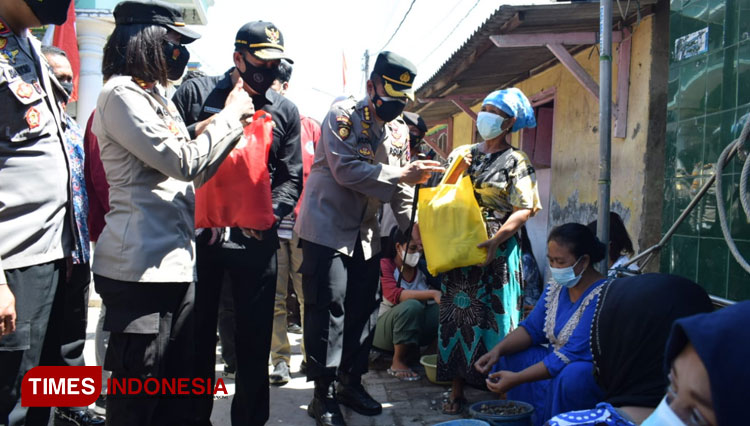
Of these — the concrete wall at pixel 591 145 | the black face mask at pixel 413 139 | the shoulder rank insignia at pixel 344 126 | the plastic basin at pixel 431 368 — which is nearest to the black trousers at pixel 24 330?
the shoulder rank insignia at pixel 344 126

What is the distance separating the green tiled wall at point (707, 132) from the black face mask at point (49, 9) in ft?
10.6

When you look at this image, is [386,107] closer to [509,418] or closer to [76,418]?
[509,418]

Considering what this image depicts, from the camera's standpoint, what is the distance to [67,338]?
9.81 feet

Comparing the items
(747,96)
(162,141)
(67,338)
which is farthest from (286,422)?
(747,96)

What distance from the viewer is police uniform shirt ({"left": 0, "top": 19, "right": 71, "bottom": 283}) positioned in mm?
1887

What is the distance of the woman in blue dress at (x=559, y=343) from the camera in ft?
8.77

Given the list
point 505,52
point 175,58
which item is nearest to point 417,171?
point 175,58

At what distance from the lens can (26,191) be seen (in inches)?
76.2

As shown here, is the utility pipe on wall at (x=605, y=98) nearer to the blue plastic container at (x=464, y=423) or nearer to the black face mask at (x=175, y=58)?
the blue plastic container at (x=464, y=423)

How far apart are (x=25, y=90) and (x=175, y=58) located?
55cm

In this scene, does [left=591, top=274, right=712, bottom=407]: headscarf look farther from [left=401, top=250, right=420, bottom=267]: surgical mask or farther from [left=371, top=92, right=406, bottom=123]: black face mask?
[left=401, top=250, right=420, bottom=267]: surgical mask

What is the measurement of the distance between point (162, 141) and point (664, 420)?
1.71 m

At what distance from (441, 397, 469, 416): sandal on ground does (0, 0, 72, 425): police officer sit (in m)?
2.33

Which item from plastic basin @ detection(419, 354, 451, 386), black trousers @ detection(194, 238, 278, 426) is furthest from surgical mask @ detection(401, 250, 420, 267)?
black trousers @ detection(194, 238, 278, 426)
